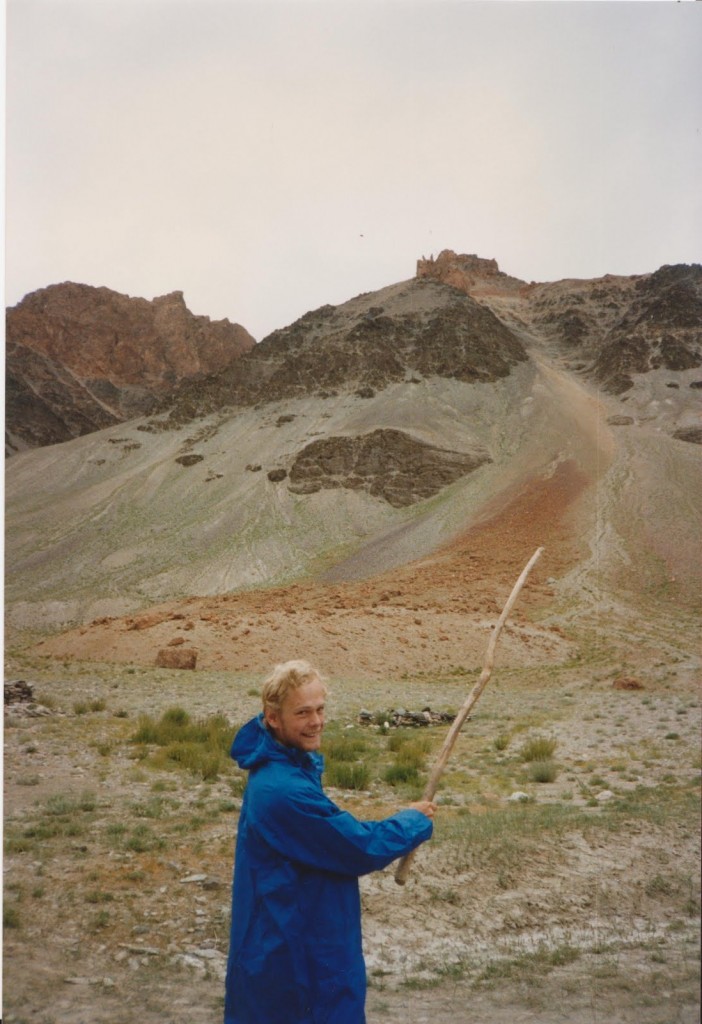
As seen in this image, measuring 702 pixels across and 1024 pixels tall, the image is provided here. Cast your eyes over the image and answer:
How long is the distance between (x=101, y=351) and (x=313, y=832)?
338 ft

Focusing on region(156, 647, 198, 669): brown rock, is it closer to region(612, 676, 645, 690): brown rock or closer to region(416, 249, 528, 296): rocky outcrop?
region(612, 676, 645, 690): brown rock

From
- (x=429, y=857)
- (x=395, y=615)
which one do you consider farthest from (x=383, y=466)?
(x=429, y=857)

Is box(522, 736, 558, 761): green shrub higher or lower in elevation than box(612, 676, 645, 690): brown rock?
higher

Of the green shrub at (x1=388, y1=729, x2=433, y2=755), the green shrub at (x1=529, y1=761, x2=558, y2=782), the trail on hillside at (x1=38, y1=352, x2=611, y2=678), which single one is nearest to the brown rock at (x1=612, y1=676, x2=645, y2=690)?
the trail on hillside at (x1=38, y1=352, x2=611, y2=678)

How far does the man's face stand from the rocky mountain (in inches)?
3086

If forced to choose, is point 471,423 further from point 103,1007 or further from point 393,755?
point 103,1007

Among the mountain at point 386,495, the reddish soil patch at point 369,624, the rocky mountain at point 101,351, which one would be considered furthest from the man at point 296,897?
the rocky mountain at point 101,351

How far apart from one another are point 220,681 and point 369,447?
30.6 m

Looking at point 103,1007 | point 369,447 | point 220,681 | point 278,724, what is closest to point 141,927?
point 103,1007

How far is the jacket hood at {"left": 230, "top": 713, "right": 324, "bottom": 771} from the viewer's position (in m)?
1.86

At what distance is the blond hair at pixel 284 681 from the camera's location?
1899 mm

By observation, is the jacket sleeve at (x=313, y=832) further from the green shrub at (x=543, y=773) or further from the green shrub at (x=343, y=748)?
the green shrub at (x=343, y=748)

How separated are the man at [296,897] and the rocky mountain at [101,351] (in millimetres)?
78472

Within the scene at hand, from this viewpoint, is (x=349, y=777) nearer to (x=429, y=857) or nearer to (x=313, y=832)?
(x=429, y=857)
